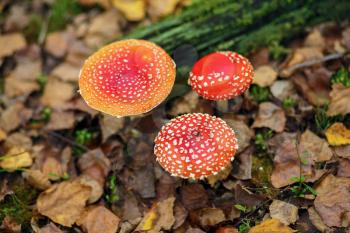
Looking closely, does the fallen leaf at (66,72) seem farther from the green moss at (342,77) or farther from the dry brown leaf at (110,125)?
the green moss at (342,77)

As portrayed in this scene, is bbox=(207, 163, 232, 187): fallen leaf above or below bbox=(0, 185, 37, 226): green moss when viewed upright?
above

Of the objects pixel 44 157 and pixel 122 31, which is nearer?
pixel 44 157

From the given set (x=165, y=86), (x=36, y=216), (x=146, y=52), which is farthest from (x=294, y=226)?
(x=36, y=216)

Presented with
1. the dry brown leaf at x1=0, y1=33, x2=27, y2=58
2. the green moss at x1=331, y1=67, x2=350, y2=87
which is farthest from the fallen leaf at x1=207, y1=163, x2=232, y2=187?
the dry brown leaf at x1=0, y1=33, x2=27, y2=58

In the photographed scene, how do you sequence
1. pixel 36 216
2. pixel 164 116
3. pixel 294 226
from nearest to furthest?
pixel 294 226 → pixel 36 216 → pixel 164 116

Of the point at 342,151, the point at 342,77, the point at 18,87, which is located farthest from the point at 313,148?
the point at 18,87

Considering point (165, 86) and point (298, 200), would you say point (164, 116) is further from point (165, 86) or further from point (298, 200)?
point (298, 200)

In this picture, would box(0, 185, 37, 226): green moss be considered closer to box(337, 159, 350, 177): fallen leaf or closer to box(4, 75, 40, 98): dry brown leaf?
box(4, 75, 40, 98): dry brown leaf

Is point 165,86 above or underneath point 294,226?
above
